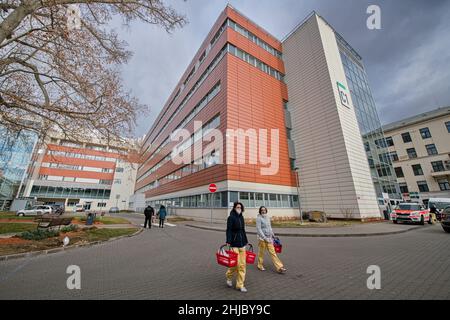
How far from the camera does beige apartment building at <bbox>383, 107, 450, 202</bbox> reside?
123 ft

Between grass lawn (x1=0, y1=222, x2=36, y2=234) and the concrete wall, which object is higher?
the concrete wall

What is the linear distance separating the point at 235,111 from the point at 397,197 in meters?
23.7

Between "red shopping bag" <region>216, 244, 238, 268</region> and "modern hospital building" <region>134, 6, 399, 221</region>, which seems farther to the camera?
"modern hospital building" <region>134, 6, 399, 221</region>

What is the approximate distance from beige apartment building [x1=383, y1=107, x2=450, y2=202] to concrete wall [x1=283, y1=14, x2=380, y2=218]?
25.1 meters

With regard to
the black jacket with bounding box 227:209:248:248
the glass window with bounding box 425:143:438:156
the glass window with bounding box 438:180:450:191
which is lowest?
the black jacket with bounding box 227:209:248:248

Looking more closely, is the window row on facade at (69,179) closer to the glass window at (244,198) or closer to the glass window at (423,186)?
the glass window at (244,198)

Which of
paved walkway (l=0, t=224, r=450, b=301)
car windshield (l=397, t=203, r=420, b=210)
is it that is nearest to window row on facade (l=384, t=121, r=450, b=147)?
car windshield (l=397, t=203, r=420, b=210)

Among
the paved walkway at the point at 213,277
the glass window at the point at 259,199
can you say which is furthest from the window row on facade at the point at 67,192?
the paved walkway at the point at 213,277

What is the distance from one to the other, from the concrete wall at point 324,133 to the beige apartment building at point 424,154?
2515cm

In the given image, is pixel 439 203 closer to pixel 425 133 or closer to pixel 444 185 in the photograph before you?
pixel 444 185

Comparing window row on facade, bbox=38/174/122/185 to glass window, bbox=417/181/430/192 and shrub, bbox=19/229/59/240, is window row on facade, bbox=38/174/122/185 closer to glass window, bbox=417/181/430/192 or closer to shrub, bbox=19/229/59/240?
shrub, bbox=19/229/59/240

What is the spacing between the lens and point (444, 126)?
38094mm

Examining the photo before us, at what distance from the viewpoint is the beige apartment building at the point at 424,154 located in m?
37.4
